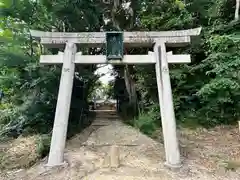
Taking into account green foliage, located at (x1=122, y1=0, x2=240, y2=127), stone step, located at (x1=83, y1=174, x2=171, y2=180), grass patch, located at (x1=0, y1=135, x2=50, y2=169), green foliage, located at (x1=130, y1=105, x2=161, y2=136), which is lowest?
stone step, located at (x1=83, y1=174, x2=171, y2=180)

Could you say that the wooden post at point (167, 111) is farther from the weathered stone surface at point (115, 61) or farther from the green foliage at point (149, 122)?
the green foliage at point (149, 122)

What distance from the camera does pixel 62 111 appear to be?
4.45 m

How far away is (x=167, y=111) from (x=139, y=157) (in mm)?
1211

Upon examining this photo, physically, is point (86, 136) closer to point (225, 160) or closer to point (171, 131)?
point (171, 131)

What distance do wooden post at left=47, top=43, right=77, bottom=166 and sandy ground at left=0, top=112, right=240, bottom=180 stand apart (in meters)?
0.27

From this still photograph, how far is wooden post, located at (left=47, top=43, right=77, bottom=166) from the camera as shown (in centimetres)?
426

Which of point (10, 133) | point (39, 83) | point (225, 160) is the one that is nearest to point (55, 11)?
point (39, 83)

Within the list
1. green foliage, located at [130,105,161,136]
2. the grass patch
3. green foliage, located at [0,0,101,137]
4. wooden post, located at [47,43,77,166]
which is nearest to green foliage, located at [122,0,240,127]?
green foliage, located at [130,105,161,136]

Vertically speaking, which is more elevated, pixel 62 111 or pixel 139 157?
pixel 62 111

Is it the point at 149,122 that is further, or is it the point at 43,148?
the point at 149,122

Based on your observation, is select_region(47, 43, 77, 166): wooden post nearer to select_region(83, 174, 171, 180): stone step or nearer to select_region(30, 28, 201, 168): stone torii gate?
select_region(30, 28, 201, 168): stone torii gate

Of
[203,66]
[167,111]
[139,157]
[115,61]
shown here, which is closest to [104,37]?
[115,61]

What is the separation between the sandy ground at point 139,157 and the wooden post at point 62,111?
10.6 inches

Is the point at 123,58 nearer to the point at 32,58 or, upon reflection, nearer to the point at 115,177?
the point at 115,177
